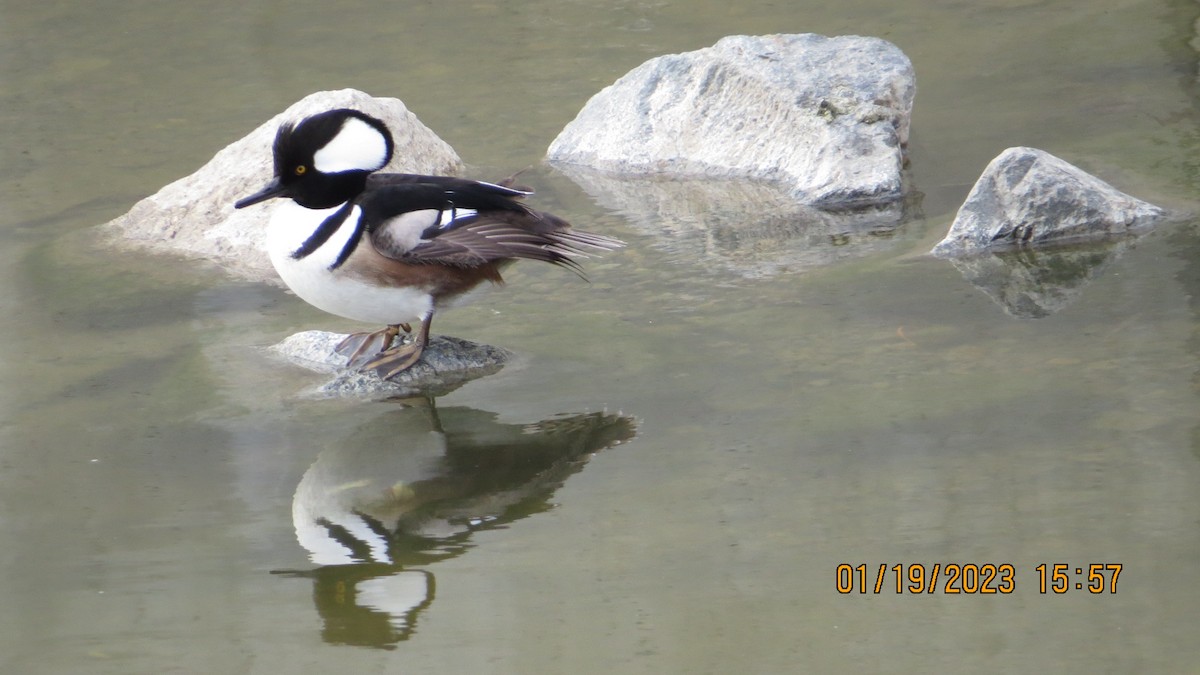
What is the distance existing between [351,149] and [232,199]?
2.23m

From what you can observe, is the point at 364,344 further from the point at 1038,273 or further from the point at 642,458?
the point at 1038,273

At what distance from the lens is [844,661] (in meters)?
2.98

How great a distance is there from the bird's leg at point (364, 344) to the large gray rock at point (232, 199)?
1.19 meters

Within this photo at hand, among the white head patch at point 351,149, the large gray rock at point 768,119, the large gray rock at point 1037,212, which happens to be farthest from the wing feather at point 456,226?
the large gray rock at point 768,119

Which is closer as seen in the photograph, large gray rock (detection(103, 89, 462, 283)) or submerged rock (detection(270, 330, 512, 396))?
submerged rock (detection(270, 330, 512, 396))

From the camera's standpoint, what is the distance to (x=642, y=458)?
3.94 metres

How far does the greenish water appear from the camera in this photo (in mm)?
3152

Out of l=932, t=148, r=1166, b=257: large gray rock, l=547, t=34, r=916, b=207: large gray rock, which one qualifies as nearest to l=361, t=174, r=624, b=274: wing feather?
l=932, t=148, r=1166, b=257: large gray rock

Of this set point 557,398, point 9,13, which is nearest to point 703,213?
point 557,398

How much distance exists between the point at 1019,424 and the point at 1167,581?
84 cm

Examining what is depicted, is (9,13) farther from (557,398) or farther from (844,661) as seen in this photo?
(844,661)

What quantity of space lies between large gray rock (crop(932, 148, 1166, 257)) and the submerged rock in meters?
1.84
